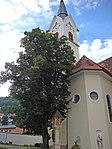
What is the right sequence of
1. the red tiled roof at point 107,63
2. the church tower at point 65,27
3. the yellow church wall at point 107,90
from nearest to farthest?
the yellow church wall at point 107,90 → the red tiled roof at point 107,63 → the church tower at point 65,27

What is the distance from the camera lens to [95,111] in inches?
666

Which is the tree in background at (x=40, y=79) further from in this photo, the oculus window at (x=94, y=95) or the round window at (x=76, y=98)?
the oculus window at (x=94, y=95)

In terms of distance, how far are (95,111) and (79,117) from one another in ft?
5.18

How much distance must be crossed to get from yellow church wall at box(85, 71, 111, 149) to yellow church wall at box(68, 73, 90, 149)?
0.37 metres

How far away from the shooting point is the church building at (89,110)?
16.0 m

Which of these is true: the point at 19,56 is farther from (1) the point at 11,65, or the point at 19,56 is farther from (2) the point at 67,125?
(2) the point at 67,125

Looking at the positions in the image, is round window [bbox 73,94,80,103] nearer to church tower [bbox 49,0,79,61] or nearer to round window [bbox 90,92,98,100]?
round window [bbox 90,92,98,100]

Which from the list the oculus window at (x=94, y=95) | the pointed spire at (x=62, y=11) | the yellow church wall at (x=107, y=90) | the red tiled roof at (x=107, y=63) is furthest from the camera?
the pointed spire at (x=62, y=11)

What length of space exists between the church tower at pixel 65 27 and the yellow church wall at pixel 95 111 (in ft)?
34.0

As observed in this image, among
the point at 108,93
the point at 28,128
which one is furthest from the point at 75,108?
the point at 28,128

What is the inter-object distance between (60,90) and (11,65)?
16.4 ft

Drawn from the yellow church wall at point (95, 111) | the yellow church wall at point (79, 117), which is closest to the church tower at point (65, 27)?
the yellow church wall at point (79, 117)

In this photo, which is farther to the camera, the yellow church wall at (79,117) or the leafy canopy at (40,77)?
the yellow church wall at (79,117)

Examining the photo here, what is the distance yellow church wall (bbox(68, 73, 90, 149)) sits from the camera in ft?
53.5
